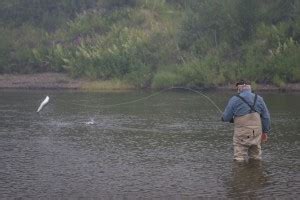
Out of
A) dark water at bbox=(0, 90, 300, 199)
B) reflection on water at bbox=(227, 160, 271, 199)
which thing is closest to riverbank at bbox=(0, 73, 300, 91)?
dark water at bbox=(0, 90, 300, 199)

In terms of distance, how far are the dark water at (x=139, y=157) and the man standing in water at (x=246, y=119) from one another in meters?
0.38

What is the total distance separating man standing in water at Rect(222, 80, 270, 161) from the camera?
1241 cm

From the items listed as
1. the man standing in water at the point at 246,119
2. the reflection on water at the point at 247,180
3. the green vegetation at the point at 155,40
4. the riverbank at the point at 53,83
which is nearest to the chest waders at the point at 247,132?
the man standing in water at the point at 246,119

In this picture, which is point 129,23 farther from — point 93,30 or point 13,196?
point 13,196

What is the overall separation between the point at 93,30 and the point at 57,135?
36907 millimetres

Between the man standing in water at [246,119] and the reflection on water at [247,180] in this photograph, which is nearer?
the reflection on water at [247,180]

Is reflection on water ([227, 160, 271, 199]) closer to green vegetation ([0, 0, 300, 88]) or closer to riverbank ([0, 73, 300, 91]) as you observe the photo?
green vegetation ([0, 0, 300, 88])

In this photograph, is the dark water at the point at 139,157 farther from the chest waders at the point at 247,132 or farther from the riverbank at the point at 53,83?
the riverbank at the point at 53,83

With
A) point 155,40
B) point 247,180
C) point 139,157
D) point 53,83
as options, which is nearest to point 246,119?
point 247,180

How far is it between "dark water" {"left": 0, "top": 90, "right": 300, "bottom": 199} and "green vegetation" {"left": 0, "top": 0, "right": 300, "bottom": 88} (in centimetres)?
1556

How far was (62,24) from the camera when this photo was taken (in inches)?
2231

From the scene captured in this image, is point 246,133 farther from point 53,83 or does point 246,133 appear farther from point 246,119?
point 53,83

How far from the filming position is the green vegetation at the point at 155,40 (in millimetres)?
38688

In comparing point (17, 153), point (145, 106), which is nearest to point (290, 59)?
point (145, 106)
